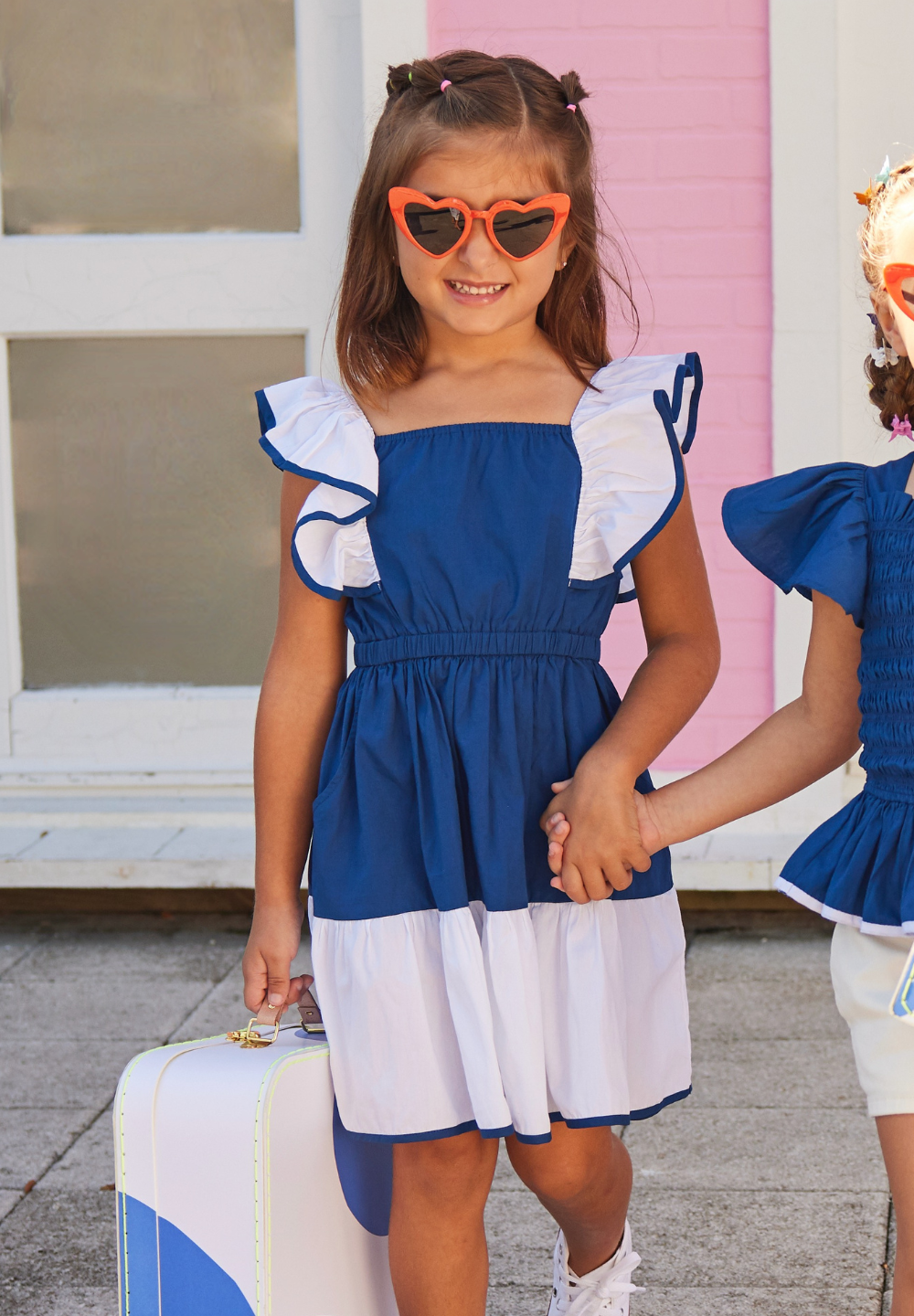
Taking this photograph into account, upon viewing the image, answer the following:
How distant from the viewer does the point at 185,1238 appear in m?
1.66

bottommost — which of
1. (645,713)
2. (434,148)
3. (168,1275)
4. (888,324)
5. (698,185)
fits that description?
(168,1275)

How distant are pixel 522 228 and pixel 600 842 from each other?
0.72m

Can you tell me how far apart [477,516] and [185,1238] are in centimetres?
89

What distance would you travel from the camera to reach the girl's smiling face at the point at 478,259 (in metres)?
1.76

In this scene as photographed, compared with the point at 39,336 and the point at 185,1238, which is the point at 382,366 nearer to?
the point at 185,1238

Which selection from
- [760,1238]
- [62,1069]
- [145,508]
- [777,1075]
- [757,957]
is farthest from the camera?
[145,508]

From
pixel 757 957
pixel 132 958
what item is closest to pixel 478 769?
pixel 757 957

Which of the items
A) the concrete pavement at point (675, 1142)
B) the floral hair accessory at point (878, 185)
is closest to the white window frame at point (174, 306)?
the concrete pavement at point (675, 1142)

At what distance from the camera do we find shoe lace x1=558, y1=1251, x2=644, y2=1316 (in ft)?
Result: 6.39

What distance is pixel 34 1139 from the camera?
2.72 m

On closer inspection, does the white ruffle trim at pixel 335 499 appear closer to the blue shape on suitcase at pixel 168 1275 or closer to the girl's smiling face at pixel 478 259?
the girl's smiling face at pixel 478 259

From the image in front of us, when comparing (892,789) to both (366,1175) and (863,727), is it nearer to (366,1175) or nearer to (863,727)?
(863,727)

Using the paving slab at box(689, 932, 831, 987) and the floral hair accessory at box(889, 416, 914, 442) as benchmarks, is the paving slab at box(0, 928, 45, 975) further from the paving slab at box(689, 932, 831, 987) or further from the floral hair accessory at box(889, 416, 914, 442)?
the floral hair accessory at box(889, 416, 914, 442)

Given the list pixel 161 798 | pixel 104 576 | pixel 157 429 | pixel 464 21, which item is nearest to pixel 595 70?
pixel 464 21
